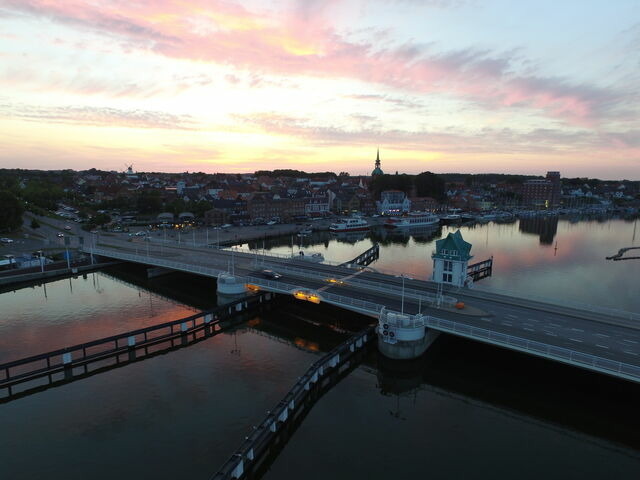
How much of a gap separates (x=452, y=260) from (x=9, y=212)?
85202 millimetres

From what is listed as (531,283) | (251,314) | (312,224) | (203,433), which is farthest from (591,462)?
(312,224)

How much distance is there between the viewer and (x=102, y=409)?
27359 millimetres

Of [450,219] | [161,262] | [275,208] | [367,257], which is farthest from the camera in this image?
[450,219]

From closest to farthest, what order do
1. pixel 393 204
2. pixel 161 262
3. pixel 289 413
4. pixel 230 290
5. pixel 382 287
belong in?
pixel 289 413
pixel 382 287
pixel 230 290
pixel 161 262
pixel 393 204

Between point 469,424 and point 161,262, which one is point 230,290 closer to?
point 161,262

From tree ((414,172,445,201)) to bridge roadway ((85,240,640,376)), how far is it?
140828 millimetres

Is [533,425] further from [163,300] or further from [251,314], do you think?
[163,300]

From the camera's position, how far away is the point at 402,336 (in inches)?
1300

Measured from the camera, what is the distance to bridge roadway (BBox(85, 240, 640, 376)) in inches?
1174

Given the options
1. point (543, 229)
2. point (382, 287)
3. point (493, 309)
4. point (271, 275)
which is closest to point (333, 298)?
point (382, 287)

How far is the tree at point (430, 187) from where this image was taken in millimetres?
186750

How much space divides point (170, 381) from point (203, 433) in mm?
A: 7998

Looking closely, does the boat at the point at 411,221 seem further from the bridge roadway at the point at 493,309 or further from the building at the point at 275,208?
the bridge roadway at the point at 493,309

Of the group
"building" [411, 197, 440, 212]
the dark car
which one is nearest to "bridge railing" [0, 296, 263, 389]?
the dark car
